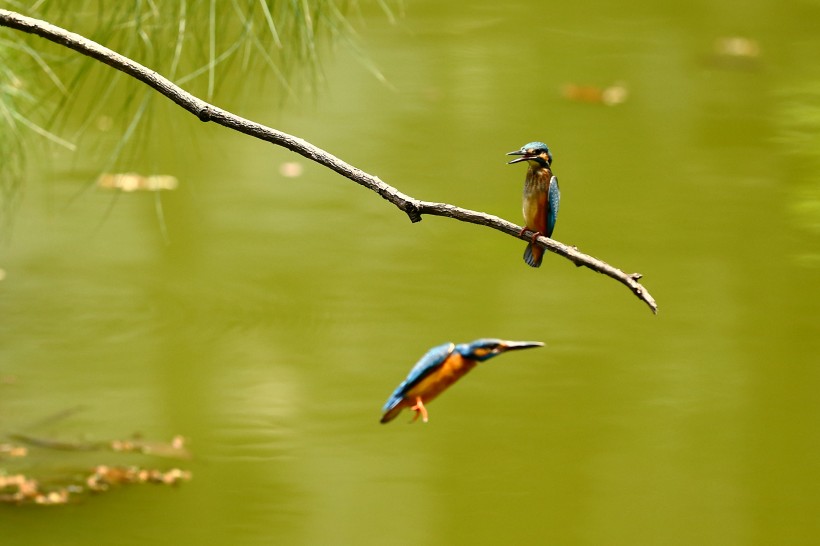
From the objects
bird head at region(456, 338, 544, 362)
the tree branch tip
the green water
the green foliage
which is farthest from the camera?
the green water

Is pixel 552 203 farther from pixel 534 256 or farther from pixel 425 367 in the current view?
pixel 425 367

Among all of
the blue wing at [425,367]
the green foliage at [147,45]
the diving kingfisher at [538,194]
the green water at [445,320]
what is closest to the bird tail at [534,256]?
the diving kingfisher at [538,194]

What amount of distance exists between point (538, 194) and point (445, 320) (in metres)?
1.31

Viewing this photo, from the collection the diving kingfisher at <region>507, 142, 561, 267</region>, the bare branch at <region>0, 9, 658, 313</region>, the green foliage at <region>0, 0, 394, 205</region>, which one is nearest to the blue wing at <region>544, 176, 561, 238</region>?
the diving kingfisher at <region>507, 142, 561, 267</region>

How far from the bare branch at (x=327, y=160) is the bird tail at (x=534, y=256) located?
0.30ft

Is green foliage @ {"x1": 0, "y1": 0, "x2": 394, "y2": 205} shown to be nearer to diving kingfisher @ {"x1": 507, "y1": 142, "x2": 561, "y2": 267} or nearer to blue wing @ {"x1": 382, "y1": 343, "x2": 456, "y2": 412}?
diving kingfisher @ {"x1": 507, "y1": 142, "x2": 561, "y2": 267}

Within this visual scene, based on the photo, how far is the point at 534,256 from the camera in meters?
0.60

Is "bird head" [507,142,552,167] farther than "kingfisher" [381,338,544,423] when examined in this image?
Yes

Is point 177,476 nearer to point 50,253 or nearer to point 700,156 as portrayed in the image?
point 50,253

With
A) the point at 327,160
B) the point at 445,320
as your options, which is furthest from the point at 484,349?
the point at 445,320

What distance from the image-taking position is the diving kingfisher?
0.60 m

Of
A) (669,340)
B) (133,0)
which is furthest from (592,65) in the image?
(133,0)

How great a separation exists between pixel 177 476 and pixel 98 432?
0.51 feet

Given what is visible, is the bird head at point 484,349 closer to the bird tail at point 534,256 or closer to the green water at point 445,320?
the bird tail at point 534,256
